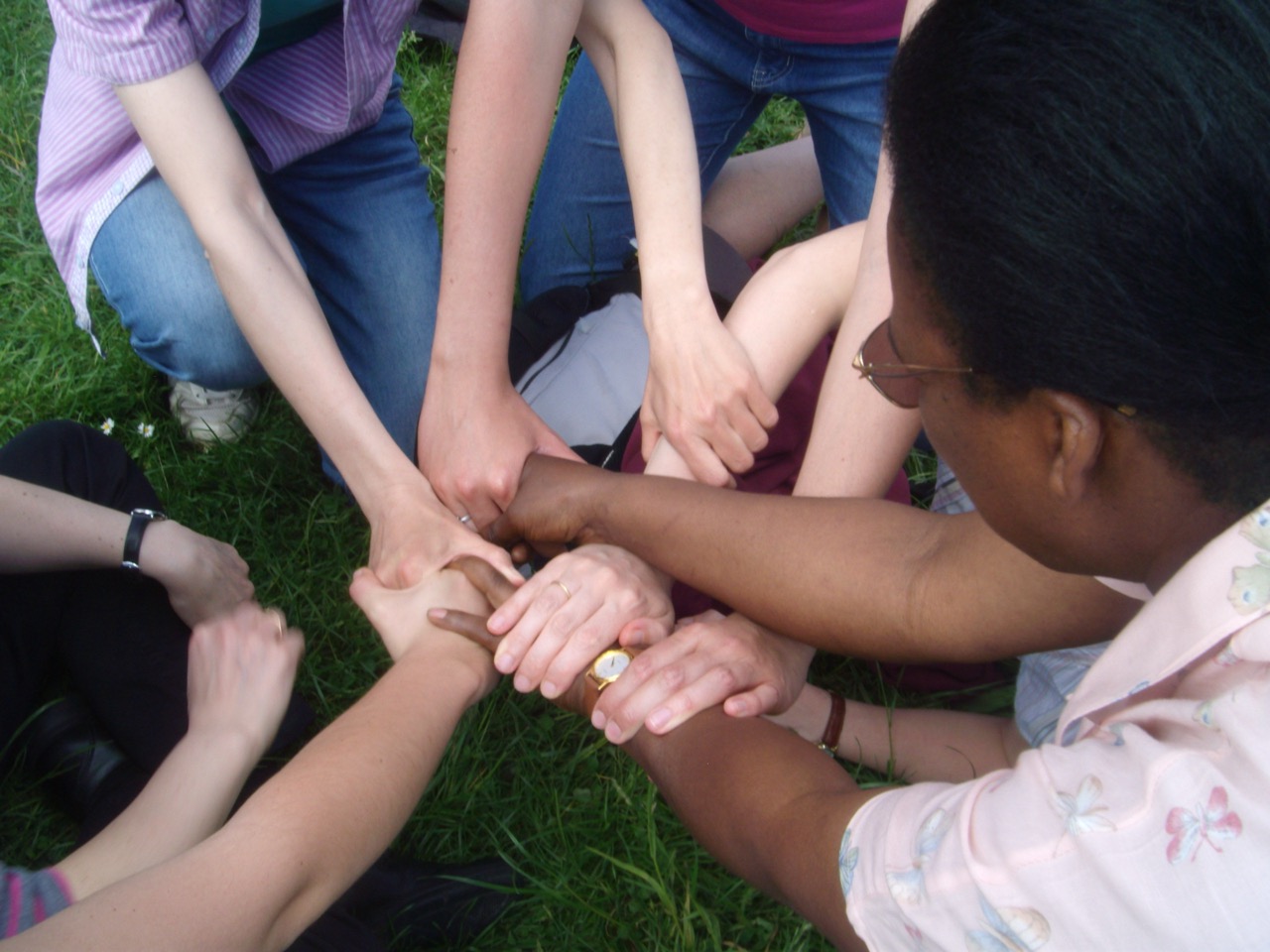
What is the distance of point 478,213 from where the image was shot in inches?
74.7

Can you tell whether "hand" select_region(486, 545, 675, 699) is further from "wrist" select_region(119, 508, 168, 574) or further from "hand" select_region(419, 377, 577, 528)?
"wrist" select_region(119, 508, 168, 574)

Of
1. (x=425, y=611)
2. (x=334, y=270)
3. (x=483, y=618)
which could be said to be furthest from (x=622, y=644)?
(x=334, y=270)

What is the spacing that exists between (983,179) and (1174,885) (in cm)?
60

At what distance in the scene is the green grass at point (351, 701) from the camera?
1.77m

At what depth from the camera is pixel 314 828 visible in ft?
4.20

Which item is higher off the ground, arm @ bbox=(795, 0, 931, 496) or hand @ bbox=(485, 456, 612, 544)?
arm @ bbox=(795, 0, 931, 496)

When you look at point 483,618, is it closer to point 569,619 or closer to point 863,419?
point 569,619

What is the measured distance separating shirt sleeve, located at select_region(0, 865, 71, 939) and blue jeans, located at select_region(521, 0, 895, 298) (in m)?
1.74

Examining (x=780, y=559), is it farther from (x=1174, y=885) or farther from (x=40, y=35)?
(x=40, y=35)

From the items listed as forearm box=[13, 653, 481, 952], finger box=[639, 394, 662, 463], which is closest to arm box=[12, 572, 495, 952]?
forearm box=[13, 653, 481, 952]

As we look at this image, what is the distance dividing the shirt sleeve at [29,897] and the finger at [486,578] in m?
0.74

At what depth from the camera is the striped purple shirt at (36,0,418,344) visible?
6.61ft

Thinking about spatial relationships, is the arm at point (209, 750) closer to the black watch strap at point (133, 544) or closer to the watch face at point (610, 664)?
the black watch strap at point (133, 544)

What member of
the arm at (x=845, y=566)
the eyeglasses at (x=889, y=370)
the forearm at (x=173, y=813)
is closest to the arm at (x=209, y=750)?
the forearm at (x=173, y=813)
